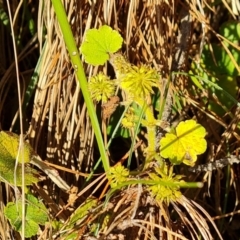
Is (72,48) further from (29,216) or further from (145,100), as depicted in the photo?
(29,216)

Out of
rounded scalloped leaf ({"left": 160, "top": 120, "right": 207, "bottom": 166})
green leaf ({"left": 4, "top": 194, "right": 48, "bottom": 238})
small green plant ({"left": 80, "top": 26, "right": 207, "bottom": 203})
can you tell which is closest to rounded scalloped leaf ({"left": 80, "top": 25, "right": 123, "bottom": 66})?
small green plant ({"left": 80, "top": 26, "right": 207, "bottom": 203})

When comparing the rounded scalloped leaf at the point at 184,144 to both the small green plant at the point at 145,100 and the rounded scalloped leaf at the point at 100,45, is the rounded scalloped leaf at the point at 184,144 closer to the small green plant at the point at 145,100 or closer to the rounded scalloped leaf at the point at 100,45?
the small green plant at the point at 145,100

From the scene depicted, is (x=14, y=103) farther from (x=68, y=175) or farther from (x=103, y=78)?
(x=103, y=78)

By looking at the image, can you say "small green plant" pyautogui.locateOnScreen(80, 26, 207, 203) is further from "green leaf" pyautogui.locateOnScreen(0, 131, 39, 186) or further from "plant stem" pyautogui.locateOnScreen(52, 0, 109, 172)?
"green leaf" pyautogui.locateOnScreen(0, 131, 39, 186)

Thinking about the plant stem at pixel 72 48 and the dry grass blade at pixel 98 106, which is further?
the dry grass blade at pixel 98 106

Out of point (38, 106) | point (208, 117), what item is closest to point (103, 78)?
point (38, 106)

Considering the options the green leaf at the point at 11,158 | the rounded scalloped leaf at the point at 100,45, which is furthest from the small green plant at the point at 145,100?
the green leaf at the point at 11,158

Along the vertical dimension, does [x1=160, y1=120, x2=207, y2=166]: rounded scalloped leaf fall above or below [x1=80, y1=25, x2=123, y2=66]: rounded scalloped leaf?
below
